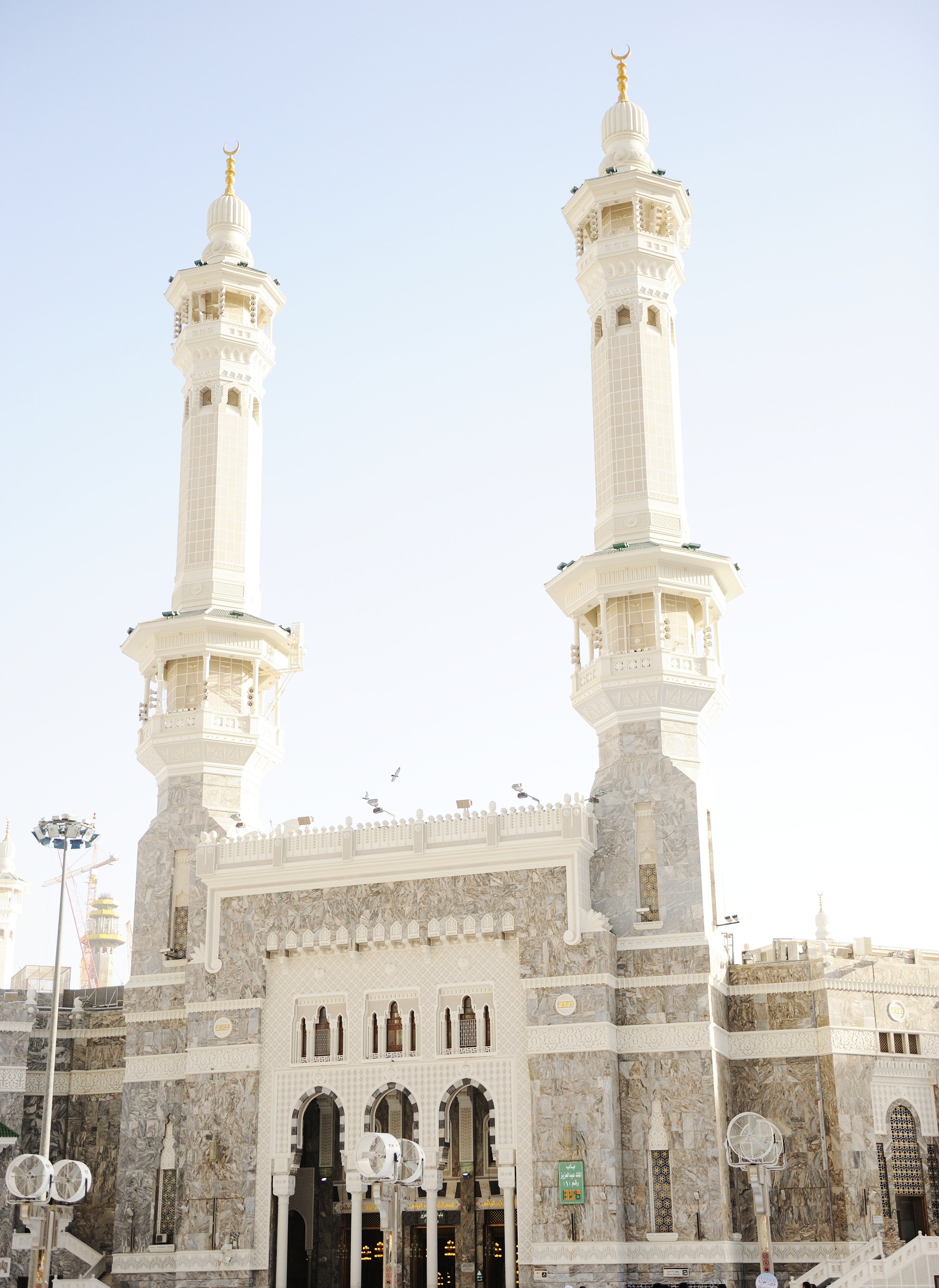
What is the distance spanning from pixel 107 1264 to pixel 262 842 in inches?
515

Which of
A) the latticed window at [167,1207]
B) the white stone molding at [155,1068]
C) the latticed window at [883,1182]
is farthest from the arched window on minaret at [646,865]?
the latticed window at [167,1207]

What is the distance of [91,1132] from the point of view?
44.7 meters

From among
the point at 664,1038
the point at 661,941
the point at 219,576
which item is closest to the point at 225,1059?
the point at 664,1038

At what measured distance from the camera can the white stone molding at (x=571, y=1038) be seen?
37656 mm

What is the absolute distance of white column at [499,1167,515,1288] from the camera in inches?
1452

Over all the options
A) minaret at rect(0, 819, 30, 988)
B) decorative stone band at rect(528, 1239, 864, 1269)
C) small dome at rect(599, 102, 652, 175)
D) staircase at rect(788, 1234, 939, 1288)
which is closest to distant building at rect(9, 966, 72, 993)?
minaret at rect(0, 819, 30, 988)

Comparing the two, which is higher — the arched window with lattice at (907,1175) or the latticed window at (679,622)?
the latticed window at (679,622)

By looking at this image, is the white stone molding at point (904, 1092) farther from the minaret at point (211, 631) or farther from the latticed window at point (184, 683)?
the latticed window at point (184, 683)

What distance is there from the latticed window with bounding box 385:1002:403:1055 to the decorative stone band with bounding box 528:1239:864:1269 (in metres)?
6.29

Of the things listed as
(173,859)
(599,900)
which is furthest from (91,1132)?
(599,900)

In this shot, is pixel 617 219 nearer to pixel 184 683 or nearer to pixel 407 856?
pixel 184 683

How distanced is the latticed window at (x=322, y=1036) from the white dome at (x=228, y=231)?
85.7 feet

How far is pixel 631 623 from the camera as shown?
42781mm

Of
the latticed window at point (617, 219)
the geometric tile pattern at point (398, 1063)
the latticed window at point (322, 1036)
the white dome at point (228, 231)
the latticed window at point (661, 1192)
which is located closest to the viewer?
the latticed window at point (661, 1192)
